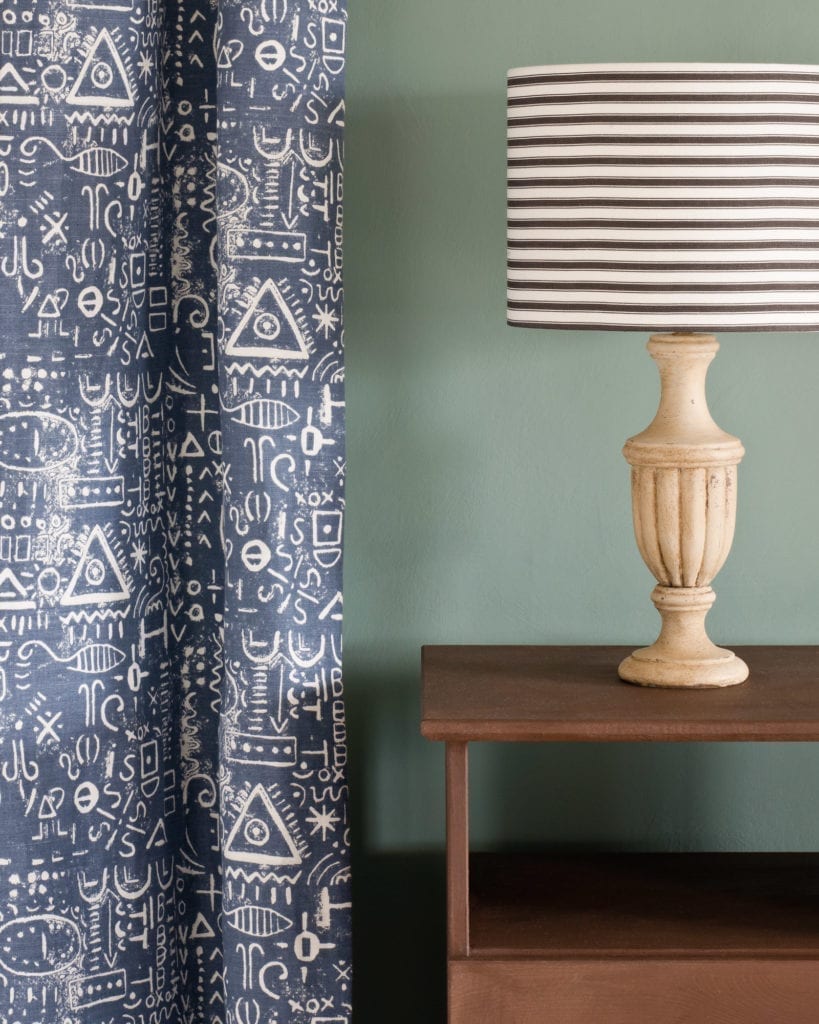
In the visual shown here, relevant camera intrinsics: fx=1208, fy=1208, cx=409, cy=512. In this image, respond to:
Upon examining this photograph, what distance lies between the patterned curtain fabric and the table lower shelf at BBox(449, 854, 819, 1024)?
21 cm

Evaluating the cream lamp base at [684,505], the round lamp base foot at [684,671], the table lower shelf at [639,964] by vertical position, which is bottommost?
the table lower shelf at [639,964]

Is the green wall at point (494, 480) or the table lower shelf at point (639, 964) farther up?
the green wall at point (494, 480)

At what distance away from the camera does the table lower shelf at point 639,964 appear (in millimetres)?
1232

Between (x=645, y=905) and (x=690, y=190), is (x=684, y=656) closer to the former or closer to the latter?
(x=645, y=905)

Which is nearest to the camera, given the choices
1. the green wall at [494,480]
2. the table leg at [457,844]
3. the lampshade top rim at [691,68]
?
the lampshade top rim at [691,68]

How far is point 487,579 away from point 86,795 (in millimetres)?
571

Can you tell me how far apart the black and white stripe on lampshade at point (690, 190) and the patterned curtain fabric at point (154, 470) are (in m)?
0.32

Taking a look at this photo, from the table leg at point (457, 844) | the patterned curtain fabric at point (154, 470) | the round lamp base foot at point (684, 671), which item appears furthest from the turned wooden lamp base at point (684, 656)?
the patterned curtain fabric at point (154, 470)

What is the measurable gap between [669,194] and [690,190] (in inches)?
0.8

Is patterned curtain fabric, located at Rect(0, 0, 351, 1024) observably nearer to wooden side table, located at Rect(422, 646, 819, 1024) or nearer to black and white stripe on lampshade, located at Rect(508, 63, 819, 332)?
wooden side table, located at Rect(422, 646, 819, 1024)

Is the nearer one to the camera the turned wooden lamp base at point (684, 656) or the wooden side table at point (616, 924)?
the wooden side table at point (616, 924)

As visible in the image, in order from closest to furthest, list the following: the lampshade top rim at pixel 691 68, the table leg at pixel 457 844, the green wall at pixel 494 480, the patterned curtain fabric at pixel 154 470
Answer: the lampshade top rim at pixel 691 68 < the table leg at pixel 457 844 < the patterned curtain fabric at pixel 154 470 < the green wall at pixel 494 480

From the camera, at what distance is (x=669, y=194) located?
1143mm

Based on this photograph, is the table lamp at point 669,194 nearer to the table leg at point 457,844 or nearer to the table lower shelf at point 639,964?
the table leg at point 457,844
